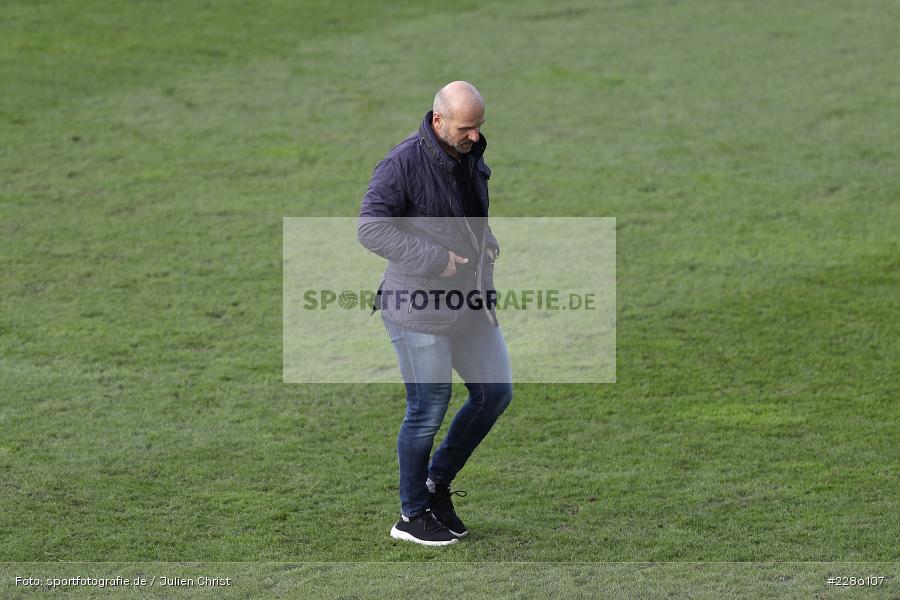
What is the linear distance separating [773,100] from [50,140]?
6696 millimetres

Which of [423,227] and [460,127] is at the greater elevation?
[460,127]

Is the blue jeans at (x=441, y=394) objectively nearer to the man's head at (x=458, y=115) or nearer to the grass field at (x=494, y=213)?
the grass field at (x=494, y=213)

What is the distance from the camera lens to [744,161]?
11195mm

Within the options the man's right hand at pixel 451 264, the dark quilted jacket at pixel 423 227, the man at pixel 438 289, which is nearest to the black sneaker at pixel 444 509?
the man at pixel 438 289

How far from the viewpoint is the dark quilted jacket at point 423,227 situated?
16.9 feet

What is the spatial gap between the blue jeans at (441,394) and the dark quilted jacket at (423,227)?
3.7 inches

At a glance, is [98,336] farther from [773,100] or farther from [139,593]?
[773,100]

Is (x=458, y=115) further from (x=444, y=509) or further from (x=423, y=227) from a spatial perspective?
(x=444, y=509)

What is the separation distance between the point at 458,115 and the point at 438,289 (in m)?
0.70

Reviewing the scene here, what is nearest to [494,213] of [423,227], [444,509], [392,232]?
[444,509]

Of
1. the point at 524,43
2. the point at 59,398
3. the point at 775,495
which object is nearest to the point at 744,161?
the point at 524,43

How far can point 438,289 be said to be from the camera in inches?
Answer: 207

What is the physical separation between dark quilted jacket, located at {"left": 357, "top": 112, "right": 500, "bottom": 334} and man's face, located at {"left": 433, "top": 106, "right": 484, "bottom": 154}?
0.05 meters

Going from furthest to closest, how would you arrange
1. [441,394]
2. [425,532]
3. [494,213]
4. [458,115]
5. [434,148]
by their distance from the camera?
1. [494,213]
2. [425,532]
3. [441,394]
4. [434,148]
5. [458,115]
